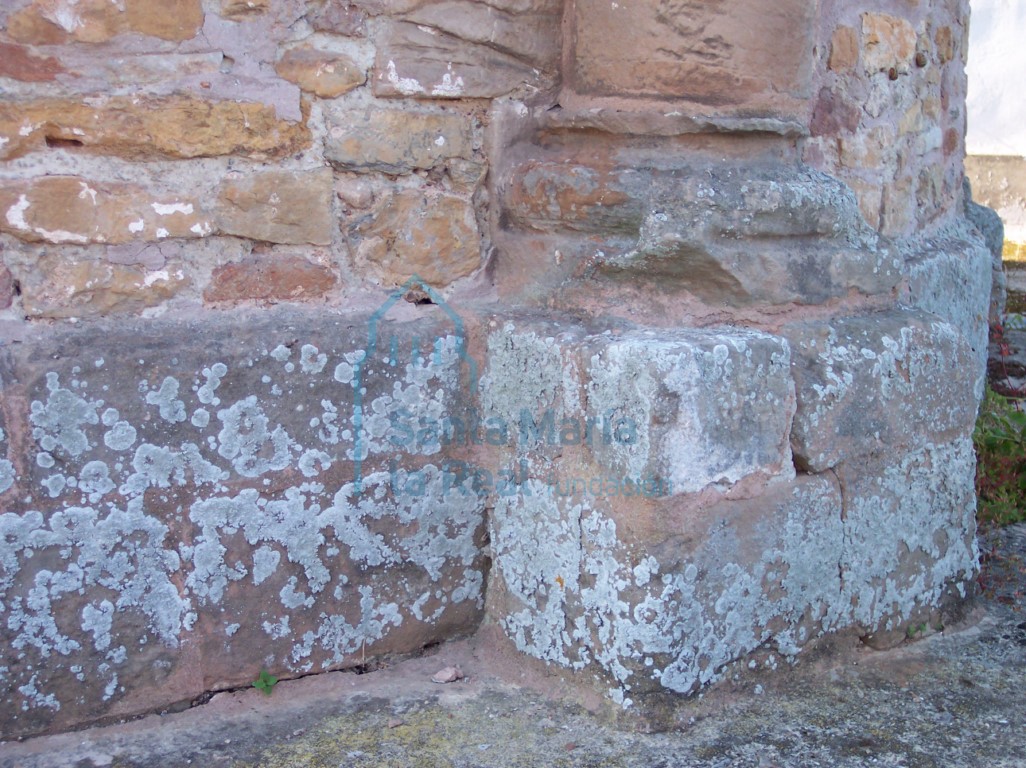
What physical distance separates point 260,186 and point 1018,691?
179 centimetres

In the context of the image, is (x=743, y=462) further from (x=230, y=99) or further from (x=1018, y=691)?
(x=230, y=99)

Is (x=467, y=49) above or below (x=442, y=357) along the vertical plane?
above

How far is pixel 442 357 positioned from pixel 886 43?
1436 millimetres

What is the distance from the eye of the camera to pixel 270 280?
205 centimetres

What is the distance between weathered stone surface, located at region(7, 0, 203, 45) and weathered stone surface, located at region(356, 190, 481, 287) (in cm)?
50

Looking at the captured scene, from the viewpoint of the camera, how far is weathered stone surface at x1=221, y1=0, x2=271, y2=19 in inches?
75.4

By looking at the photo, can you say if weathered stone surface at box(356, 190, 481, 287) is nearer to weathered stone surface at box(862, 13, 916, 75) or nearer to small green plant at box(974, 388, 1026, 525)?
weathered stone surface at box(862, 13, 916, 75)

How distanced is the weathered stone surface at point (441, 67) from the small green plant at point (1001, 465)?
1843 mm

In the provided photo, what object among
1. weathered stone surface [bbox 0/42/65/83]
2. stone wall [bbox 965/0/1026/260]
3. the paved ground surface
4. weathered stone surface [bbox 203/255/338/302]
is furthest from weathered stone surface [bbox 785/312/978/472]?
stone wall [bbox 965/0/1026/260]

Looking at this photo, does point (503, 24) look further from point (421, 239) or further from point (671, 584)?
point (671, 584)

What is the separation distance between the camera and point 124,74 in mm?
1856

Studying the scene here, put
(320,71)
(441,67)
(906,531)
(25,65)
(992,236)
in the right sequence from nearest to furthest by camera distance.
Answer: (25,65) → (320,71) → (441,67) → (906,531) → (992,236)

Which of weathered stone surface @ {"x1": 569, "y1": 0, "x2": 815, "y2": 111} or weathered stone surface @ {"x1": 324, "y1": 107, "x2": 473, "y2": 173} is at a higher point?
weathered stone surface @ {"x1": 569, "y1": 0, "x2": 815, "y2": 111}

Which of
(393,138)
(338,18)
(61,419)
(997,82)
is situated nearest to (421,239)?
(393,138)
